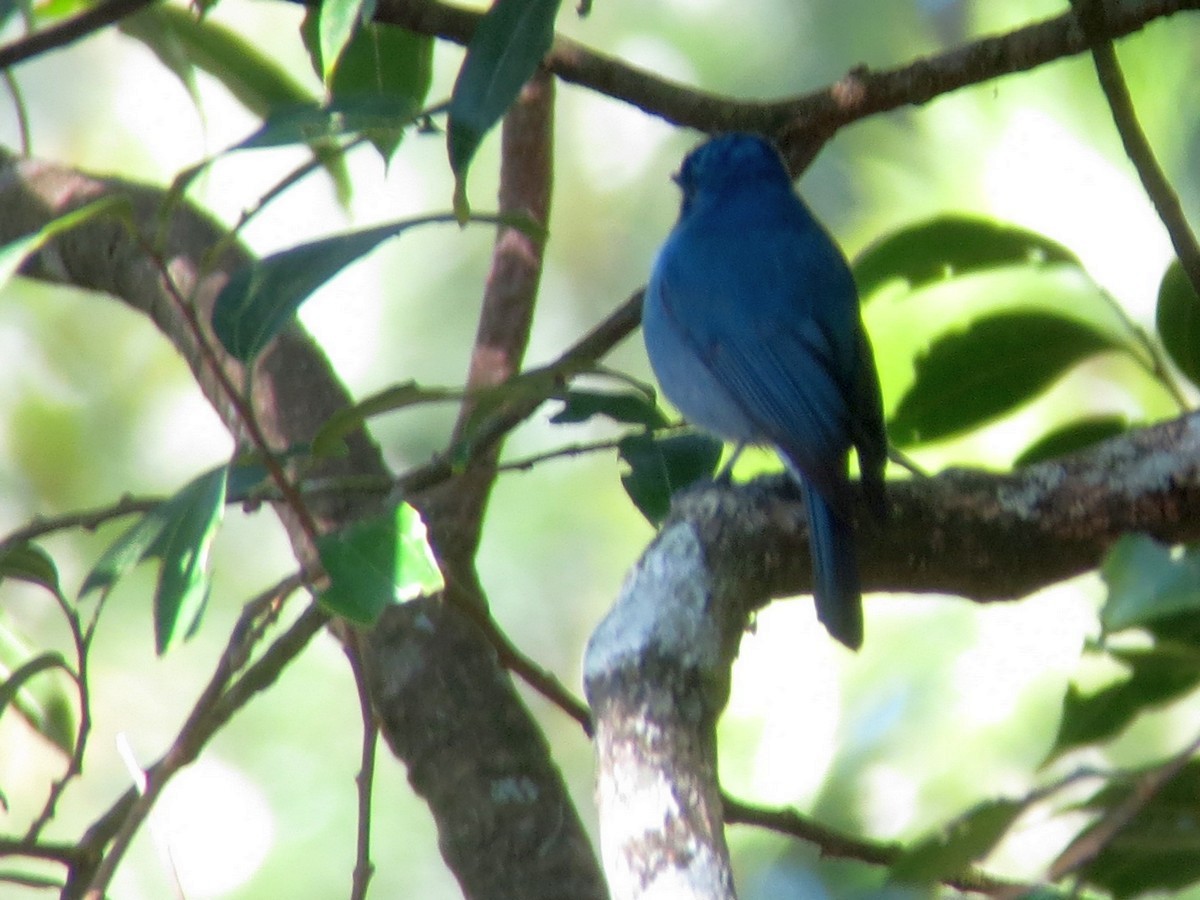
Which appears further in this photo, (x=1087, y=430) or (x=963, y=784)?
(x=963, y=784)

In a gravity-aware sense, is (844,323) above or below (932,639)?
above

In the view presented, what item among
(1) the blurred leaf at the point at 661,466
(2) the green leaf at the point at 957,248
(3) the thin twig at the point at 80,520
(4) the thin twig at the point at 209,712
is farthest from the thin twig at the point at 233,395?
(2) the green leaf at the point at 957,248

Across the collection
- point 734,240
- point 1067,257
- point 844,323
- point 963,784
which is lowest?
point 963,784

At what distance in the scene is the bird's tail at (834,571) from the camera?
2141 mm

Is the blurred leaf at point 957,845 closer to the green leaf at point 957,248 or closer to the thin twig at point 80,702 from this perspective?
the thin twig at point 80,702

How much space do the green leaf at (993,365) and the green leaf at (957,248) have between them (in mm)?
102

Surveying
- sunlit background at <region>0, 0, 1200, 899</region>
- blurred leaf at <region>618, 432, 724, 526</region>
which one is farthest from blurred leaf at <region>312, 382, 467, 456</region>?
sunlit background at <region>0, 0, 1200, 899</region>

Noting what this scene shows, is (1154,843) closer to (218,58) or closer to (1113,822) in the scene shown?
(1113,822)

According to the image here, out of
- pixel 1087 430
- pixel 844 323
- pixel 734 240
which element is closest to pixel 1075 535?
pixel 1087 430

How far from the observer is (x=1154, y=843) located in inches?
56.6

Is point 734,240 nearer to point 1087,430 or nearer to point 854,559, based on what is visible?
point 1087,430

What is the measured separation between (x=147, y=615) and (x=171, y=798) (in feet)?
2.14

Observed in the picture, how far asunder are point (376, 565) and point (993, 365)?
122cm

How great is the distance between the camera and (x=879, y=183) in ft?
13.4
